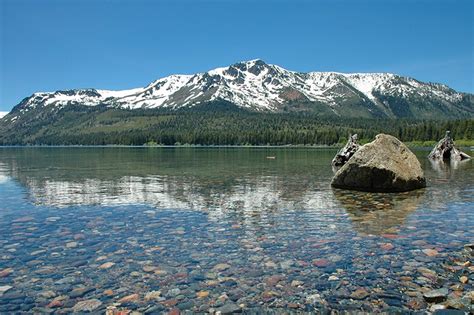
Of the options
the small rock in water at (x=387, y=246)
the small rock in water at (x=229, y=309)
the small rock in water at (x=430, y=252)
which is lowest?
the small rock in water at (x=229, y=309)

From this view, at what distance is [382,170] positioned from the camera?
2669 centimetres

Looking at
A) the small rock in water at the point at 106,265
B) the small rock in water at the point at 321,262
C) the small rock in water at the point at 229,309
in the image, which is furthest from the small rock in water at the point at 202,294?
the small rock in water at the point at 321,262

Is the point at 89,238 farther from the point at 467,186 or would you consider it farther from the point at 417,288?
the point at 467,186

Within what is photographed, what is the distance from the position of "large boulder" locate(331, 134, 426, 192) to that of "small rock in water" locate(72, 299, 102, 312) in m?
22.4

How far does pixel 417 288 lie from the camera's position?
9.31 metres

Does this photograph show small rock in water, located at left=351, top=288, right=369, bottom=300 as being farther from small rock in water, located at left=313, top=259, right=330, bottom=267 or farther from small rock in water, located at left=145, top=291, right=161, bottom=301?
small rock in water, located at left=145, top=291, right=161, bottom=301

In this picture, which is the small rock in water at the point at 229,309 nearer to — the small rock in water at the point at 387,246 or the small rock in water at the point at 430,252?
the small rock in water at the point at 387,246

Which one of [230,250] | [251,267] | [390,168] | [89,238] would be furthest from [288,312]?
[390,168]

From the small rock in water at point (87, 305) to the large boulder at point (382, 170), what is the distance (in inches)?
883

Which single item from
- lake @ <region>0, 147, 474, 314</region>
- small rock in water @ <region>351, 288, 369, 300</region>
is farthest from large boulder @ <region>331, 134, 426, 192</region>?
small rock in water @ <region>351, 288, 369, 300</region>

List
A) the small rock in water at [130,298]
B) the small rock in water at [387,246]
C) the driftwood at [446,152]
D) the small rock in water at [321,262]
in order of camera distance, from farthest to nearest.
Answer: the driftwood at [446,152] < the small rock in water at [387,246] < the small rock in water at [321,262] < the small rock in water at [130,298]

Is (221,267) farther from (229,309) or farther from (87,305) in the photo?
(87,305)

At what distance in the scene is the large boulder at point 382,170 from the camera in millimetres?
26984

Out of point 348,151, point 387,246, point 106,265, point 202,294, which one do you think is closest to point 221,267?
point 202,294
